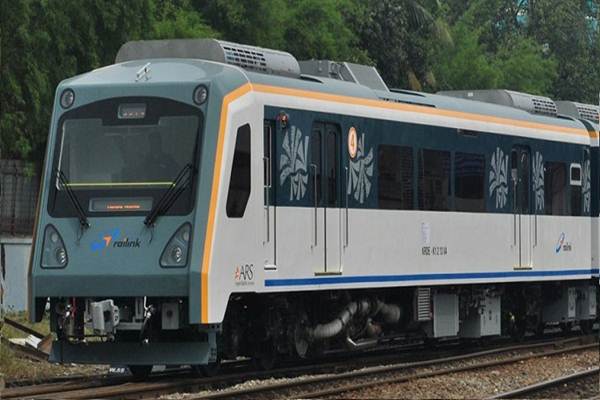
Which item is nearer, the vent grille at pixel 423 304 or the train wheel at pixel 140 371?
the train wheel at pixel 140 371

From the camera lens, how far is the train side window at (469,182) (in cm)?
2056

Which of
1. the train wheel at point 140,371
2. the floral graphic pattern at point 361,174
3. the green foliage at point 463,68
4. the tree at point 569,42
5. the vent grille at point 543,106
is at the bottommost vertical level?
the train wheel at point 140,371

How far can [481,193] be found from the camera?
21.1 m

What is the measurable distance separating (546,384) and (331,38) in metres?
21.6

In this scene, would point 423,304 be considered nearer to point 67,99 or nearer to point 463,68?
point 67,99

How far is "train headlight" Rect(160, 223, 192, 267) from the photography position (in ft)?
50.5

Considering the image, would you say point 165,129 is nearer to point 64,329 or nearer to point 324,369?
point 64,329

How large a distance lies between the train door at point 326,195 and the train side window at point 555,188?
609 centimetres

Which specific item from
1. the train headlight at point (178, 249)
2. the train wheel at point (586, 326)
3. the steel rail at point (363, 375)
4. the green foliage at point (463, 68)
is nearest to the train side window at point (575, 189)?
→ the train wheel at point (586, 326)

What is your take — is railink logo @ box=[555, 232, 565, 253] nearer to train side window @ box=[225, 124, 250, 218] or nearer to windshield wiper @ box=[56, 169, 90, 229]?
train side window @ box=[225, 124, 250, 218]

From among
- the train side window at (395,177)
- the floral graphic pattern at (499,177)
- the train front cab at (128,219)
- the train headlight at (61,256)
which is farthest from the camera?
the floral graphic pattern at (499,177)

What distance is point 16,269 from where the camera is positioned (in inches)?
1201

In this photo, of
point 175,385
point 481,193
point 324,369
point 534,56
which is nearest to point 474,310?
point 481,193

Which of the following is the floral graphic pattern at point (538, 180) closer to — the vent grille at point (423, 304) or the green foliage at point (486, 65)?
the vent grille at point (423, 304)
